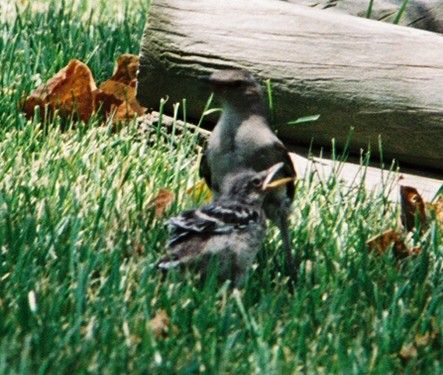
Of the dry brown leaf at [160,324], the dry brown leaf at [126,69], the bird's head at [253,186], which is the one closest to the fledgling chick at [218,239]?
the bird's head at [253,186]

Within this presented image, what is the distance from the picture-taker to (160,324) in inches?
142

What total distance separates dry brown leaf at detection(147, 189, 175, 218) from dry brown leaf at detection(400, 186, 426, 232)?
97cm

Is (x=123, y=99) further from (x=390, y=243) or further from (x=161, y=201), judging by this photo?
(x=390, y=243)

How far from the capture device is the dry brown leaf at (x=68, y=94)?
5.87m

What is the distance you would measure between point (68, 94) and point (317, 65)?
1.33m

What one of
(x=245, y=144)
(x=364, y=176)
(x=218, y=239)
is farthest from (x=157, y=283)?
(x=364, y=176)

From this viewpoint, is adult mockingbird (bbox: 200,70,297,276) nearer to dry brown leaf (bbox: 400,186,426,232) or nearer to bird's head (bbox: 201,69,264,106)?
bird's head (bbox: 201,69,264,106)

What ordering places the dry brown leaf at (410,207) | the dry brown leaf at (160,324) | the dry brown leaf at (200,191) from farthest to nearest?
the dry brown leaf at (200,191)
the dry brown leaf at (410,207)
the dry brown leaf at (160,324)

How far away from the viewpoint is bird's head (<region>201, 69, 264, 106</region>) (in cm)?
461

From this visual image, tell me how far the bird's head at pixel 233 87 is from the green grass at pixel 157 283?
1.73ft

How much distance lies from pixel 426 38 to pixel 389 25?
200 millimetres

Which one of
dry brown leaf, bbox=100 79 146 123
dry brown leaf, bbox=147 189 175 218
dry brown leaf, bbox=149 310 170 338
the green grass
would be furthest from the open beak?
dry brown leaf, bbox=100 79 146 123

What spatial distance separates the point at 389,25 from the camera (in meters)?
5.50

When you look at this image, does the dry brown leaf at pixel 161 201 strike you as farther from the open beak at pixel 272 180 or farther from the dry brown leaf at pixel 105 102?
the dry brown leaf at pixel 105 102
